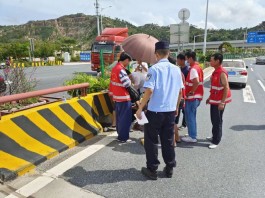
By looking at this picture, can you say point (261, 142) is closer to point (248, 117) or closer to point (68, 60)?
point (248, 117)

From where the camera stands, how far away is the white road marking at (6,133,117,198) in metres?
3.00

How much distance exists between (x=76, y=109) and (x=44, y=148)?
1022 mm

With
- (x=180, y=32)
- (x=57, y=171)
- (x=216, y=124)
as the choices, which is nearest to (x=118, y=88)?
(x=57, y=171)

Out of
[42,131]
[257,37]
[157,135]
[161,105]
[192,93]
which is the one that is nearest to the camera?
[161,105]

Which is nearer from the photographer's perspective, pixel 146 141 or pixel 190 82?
pixel 146 141

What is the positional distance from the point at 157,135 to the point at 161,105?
42 cm

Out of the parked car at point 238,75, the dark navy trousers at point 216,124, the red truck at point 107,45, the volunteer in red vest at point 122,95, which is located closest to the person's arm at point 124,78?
the volunteer in red vest at point 122,95

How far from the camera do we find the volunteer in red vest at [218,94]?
446cm

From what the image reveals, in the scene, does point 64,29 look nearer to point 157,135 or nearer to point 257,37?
point 257,37

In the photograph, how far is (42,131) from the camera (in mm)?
3836

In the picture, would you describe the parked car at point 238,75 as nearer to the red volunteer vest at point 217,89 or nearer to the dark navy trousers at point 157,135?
the red volunteer vest at point 217,89

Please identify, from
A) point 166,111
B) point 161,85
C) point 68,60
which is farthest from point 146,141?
point 68,60

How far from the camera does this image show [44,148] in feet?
12.4

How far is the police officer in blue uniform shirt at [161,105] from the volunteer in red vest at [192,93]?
4.20 feet
